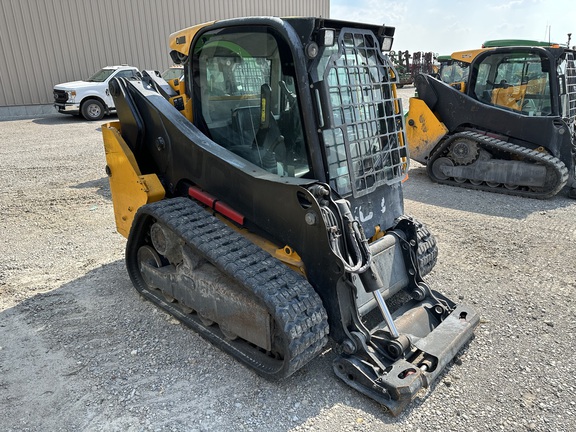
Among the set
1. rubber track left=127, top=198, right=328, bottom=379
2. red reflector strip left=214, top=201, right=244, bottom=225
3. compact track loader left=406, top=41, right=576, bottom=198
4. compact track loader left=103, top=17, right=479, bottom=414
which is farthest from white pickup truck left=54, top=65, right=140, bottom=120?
rubber track left=127, top=198, right=328, bottom=379

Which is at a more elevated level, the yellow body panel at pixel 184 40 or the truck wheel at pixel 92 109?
the yellow body panel at pixel 184 40

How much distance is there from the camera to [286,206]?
298cm

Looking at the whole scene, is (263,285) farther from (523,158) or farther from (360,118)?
(523,158)

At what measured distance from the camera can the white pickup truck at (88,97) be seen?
602 inches

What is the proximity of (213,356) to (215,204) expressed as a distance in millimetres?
1116

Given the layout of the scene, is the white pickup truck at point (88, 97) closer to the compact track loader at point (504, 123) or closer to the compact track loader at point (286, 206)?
the compact track loader at point (504, 123)

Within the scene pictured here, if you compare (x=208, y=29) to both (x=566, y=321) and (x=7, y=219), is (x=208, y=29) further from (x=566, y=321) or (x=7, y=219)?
(x=7, y=219)

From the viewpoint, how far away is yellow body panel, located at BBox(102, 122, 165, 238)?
3.91m

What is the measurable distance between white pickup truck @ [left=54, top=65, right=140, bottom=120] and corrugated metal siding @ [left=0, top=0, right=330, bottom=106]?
2.99 m

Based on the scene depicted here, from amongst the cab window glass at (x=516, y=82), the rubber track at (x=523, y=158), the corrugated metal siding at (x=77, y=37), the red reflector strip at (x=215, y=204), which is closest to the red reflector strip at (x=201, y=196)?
Result: the red reflector strip at (x=215, y=204)

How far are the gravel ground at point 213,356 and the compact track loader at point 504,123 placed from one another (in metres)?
1.77

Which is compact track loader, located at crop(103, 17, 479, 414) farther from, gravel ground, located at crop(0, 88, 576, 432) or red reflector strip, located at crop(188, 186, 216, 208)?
gravel ground, located at crop(0, 88, 576, 432)

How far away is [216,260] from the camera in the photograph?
3.05 metres

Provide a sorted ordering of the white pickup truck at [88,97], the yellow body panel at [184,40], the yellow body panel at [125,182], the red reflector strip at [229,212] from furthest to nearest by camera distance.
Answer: the white pickup truck at [88,97] → the yellow body panel at [125,182] → the yellow body panel at [184,40] → the red reflector strip at [229,212]
